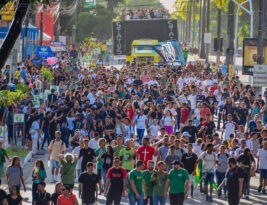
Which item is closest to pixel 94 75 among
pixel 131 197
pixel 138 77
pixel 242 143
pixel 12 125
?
pixel 138 77

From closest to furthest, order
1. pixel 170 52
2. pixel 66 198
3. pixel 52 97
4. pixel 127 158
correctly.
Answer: pixel 66 198, pixel 127 158, pixel 52 97, pixel 170 52

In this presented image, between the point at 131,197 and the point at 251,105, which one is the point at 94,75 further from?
the point at 131,197

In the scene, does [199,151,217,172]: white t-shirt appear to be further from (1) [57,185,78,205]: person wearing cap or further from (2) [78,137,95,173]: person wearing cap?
(1) [57,185,78,205]: person wearing cap

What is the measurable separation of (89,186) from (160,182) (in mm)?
1323

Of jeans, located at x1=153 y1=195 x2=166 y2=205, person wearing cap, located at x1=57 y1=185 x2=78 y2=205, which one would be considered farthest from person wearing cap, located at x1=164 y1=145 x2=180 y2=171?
person wearing cap, located at x1=57 y1=185 x2=78 y2=205

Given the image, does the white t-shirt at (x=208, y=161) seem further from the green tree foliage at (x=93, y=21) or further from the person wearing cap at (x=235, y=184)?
the green tree foliage at (x=93, y=21)

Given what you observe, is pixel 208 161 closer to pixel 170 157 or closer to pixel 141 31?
pixel 170 157

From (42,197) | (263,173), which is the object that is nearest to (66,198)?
(42,197)

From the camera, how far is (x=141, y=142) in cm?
3084

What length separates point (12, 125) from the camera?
1216 inches

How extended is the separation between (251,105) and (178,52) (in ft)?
95.3

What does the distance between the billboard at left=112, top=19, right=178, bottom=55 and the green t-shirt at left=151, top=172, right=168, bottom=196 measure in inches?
2015

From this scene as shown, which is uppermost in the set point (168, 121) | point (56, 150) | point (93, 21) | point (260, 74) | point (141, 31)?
point (93, 21)

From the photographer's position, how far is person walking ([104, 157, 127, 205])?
19.5 m
